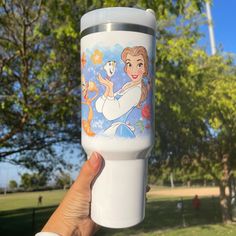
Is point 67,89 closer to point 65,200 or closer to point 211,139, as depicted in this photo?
point 65,200

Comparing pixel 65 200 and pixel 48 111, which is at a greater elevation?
pixel 48 111

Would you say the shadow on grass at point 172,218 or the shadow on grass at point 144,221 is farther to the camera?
the shadow on grass at point 172,218

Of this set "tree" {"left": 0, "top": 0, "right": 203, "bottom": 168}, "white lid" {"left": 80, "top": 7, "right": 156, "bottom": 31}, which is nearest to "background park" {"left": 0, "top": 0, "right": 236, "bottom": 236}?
"tree" {"left": 0, "top": 0, "right": 203, "bottom": 168}

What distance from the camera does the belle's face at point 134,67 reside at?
1879 mm

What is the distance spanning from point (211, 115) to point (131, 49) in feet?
49.4

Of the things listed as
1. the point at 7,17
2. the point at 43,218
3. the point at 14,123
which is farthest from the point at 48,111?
the point at 43,218

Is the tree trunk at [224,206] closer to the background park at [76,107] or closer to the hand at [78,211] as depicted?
the background park at [76,107]

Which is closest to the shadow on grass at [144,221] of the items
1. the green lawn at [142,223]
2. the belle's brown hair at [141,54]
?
the green lawn at [142,223]

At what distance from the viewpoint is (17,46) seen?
9.59 m

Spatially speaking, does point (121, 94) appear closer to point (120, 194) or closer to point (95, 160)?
point (95, 160)

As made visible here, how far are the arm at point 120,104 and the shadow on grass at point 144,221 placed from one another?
13.1 metres

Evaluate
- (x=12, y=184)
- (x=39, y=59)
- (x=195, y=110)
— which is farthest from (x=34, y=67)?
(x=12, y=184)

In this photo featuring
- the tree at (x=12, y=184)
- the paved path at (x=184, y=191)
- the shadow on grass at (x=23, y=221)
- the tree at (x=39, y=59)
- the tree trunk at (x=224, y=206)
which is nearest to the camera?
the tree at (x=39, y=59)

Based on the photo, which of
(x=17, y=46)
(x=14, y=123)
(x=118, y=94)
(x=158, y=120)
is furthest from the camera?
(x=158, y=120)
